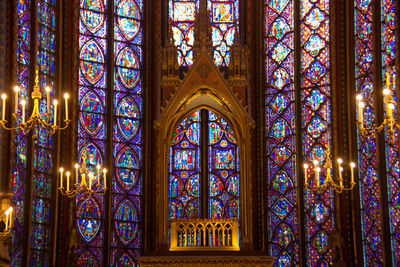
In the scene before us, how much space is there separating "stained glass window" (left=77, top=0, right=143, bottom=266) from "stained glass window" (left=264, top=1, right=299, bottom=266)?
2649 mm

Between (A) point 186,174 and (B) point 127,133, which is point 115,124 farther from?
(A) point 186,174

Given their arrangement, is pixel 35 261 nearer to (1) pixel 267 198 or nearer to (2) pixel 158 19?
(1) pixel 267 198

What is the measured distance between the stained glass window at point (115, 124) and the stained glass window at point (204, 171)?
0.78 meters

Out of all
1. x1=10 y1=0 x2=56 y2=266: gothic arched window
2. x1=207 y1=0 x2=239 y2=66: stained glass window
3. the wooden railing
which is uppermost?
x1=207 y1=0 x2=239 y2=66: stained glass window

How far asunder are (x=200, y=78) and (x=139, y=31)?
374 cm

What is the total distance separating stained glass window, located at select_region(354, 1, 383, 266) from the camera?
15.2m

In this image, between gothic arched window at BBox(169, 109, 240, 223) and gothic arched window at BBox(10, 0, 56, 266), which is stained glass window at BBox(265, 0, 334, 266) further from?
gothic arched window at BBox(10, 0, 56, 266)

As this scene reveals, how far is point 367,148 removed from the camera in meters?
15.6

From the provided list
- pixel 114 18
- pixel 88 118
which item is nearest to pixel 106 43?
pixel 114 18

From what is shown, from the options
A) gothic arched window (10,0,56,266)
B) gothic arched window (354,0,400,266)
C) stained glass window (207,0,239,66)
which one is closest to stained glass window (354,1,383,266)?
gothic arched window (354,0,400,266)

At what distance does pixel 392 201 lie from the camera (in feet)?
48.3

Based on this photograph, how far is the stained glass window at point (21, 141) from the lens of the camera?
1454 centimetres

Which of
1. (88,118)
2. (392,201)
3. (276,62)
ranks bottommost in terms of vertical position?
(392,201)

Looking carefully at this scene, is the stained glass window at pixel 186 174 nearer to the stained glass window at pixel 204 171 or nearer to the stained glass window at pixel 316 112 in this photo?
the stained glass window at pixel 204 171
